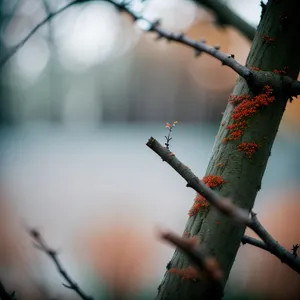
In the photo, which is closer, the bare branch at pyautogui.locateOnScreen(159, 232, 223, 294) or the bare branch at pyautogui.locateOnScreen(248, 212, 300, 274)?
the bare branch at pyautogui.locateOnScreen(159, 232, 223, 294)

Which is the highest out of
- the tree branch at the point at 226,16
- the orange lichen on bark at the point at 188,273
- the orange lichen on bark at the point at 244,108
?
the tree branch at the point at 226,16

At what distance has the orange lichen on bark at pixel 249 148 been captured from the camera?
0.71 m

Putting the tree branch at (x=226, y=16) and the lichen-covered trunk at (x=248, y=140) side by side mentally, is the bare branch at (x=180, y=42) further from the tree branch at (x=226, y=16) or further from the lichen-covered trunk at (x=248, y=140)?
the tree branch at (x=226, y=16)

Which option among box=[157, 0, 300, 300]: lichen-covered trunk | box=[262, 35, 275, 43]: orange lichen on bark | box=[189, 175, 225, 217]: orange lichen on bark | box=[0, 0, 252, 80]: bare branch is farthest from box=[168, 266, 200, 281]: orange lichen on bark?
box=[262, 35, 275, 43]: orange lichen on bark

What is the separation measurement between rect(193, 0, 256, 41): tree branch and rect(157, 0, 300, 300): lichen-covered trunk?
664 mm

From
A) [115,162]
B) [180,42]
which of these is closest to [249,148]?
[180,42]

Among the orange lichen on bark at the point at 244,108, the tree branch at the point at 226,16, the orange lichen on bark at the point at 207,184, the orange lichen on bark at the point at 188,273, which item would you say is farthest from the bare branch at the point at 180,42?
the tree branch at the point at 226,16

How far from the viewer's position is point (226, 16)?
57.2 inches

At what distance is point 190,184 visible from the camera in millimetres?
606

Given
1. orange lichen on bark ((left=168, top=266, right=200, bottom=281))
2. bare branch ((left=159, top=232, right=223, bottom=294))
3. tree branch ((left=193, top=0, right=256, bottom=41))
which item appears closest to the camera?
bare branch ((left=159, top=232, right=223, bottom=294))

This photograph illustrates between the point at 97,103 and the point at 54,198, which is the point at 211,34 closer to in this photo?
the point at 54,198

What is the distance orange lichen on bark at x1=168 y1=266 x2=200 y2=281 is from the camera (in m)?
0.64

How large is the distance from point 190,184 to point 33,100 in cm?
1440

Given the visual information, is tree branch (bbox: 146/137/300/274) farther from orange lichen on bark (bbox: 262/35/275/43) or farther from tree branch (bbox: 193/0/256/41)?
tree branch (bbox: 193/0/256/41)
